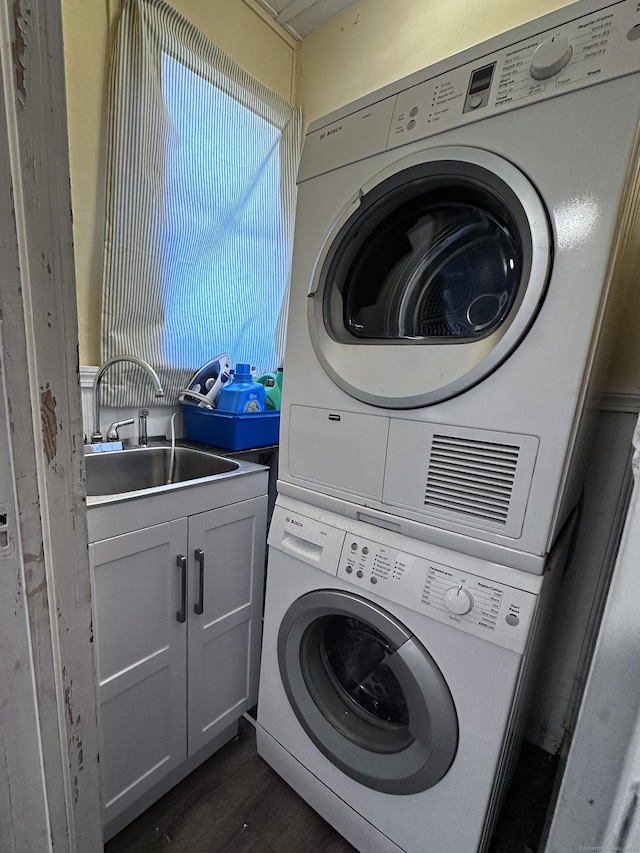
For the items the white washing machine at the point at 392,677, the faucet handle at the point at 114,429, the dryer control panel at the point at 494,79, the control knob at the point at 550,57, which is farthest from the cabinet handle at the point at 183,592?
the control knob at the point at 550,57

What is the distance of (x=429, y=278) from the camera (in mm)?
927

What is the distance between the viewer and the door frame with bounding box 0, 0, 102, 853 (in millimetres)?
484

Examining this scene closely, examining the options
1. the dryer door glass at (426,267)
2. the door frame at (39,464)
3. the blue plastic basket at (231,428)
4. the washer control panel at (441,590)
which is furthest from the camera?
the blue plastic basket at (231,428)

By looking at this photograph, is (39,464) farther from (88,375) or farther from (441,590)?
(88,375)

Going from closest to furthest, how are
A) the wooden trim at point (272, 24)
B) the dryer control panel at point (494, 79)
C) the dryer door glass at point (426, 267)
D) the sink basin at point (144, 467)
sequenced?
the dryer control panel at point (494, 79) < the dryer door glass at point (426, 267) < the sink basin at point (144, 467) < the wooden trim at point (272, 24)

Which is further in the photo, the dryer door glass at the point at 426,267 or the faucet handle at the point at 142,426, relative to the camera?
the faucet handle at the point at 142,426

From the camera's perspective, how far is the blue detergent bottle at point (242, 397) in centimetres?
145

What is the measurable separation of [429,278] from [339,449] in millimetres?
476

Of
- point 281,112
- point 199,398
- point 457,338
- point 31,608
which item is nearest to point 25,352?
point 31,608

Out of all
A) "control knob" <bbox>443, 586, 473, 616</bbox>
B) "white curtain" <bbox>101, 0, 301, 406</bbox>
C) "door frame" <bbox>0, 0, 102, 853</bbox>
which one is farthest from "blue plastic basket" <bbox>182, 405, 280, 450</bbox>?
"control knob" <bbox>443, 586, 473, 616</bbox>

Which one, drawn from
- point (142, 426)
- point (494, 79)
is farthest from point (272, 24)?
point (142, 426)

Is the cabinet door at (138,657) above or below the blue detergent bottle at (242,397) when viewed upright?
below

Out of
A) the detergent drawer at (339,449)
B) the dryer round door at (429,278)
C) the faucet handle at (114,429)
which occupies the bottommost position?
the faucet handle at (114,429)

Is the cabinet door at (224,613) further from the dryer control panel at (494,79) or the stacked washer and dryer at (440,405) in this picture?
the dryer control panel at (494,79)
